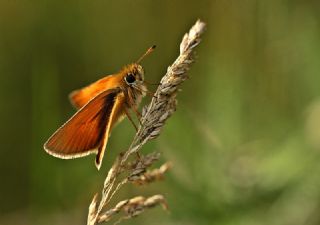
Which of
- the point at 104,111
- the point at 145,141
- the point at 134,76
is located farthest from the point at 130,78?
the point at 145,141

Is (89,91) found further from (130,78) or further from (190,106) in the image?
(190,106)

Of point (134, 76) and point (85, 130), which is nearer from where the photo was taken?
point (85, 130)

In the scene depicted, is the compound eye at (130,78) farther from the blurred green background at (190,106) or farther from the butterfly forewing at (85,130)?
the blurred green background at (190,106)

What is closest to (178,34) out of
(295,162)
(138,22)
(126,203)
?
(138,22)

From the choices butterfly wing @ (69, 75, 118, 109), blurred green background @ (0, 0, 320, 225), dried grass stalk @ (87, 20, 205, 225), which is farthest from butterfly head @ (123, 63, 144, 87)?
blurred green background @ (0, 0, 320, 225)

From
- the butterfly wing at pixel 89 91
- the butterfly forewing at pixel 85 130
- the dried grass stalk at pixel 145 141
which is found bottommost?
the dried grass stalk at pixel 145 141

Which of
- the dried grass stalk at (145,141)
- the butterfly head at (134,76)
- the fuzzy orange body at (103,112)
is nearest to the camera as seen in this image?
the dried grass stalk at (145,141)

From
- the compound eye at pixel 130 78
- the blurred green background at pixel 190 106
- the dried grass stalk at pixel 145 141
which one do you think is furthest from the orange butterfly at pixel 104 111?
the blurred green background at pixel 190 106

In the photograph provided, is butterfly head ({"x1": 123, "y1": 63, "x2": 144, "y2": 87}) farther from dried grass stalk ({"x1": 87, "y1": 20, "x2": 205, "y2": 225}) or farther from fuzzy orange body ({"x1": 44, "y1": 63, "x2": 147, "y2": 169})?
dried grass stalk ({"x1": 87, "y1": 20, "x2": 205, "y2": 225})
